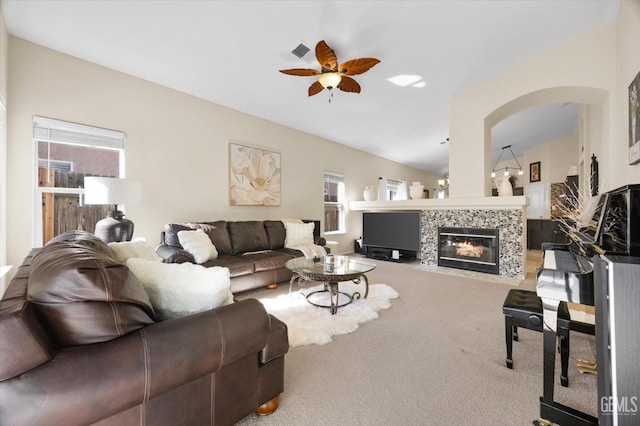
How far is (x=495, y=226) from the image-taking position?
4289 mm

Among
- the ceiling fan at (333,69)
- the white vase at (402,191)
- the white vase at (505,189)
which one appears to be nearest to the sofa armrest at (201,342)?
the ceiling fan at (333,69)

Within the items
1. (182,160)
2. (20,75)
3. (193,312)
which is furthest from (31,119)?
(193,312)

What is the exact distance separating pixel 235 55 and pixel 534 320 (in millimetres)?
3698

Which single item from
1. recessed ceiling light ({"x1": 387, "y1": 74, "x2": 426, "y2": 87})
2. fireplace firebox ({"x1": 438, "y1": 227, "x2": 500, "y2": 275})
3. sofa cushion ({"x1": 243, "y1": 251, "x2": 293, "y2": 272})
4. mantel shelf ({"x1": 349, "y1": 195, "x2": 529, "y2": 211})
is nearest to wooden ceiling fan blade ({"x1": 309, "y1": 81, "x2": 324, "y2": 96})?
recessed ceiling light ({"x1": 387, "y1": 74, "x2": 426, "y2": 87})

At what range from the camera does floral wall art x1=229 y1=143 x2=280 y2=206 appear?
4359 millimetres

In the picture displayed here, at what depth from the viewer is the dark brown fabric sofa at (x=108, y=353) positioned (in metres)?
0.77

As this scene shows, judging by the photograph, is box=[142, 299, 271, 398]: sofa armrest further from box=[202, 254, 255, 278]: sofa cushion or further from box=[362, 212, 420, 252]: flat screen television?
box=[362, 212, 420, 252]: flat screen television

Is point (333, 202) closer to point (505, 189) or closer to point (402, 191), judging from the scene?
point (402, 191)

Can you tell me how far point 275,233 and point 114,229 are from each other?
209 cm

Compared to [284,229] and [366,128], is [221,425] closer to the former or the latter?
[284,229]

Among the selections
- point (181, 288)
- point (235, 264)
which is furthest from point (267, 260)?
point (181, 288)

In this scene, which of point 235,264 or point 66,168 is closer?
point 66,168

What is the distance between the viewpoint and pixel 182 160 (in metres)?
3.78

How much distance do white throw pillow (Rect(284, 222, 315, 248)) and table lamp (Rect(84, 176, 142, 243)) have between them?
2.14 meters
